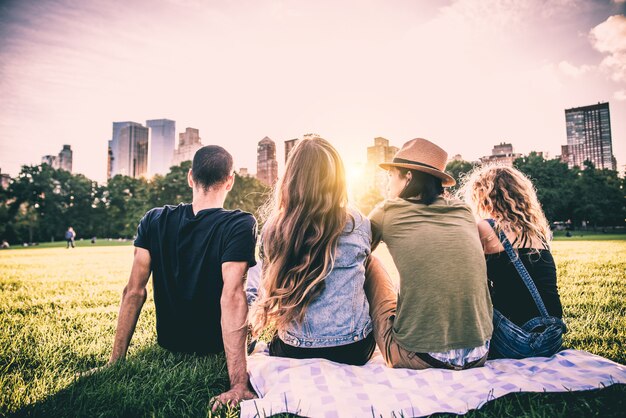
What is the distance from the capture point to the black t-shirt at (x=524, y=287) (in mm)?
2666

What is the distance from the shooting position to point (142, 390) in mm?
2396

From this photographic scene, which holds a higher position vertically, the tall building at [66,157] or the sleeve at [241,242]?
the tall building at [66,157]

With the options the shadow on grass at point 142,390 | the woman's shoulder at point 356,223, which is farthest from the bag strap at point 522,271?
the shadow on grass at point 142,390

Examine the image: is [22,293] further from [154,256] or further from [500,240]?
[500,240]

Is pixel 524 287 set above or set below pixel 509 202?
below

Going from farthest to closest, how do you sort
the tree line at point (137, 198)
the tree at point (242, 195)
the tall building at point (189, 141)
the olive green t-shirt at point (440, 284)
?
the tall building at point (189, 141)
the tree at point (242, 195)
the tree line at point (137, 198)
the olive green t-shirt at point (440, 284)


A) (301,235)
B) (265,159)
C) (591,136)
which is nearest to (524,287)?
(301,235)

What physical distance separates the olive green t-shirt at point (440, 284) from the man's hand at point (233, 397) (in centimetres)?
114

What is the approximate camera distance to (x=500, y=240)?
109 inches

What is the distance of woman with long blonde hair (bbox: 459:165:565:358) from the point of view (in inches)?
105

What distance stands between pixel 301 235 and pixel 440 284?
3.41 ft

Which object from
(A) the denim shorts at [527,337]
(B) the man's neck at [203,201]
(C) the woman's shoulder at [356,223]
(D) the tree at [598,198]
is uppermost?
(D) the tree at [598,198]

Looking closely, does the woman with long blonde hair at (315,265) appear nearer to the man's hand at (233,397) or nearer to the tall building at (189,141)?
the man's hand at (233,397)

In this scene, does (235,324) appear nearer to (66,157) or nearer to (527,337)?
(527,337)
